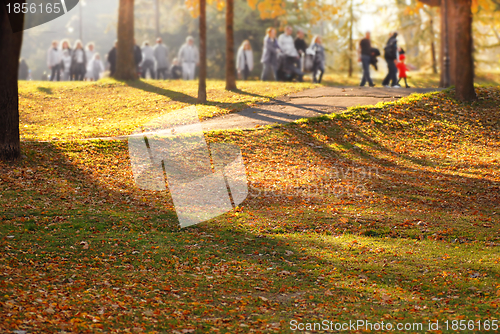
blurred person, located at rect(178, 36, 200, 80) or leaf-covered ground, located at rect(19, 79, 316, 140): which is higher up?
blurred person, located at rect(178, 36, 200, 80)

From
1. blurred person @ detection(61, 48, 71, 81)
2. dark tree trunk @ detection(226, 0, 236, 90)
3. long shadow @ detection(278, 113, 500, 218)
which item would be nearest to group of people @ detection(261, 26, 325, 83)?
dark tree trunk @ detection(226, 0, 236, 90)

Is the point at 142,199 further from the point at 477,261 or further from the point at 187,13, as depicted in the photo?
the point at 187,13

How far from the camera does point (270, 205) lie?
33.1 feet

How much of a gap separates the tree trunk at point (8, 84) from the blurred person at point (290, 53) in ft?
45.1

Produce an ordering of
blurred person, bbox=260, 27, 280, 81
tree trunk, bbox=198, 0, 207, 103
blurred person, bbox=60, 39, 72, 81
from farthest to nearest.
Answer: blurred person, bbox=60, 39, 72, 81 < blurred person, bbox=260, 27, 280, 81 < tree trunk, bbox=198, 0, 207, 103

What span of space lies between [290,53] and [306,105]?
22.1 feet

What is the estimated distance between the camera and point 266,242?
8242 millimetres

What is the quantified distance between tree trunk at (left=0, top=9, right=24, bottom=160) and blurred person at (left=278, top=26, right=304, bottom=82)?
45.1ft

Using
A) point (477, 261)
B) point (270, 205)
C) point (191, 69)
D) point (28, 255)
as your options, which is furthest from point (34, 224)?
point (191, 69)

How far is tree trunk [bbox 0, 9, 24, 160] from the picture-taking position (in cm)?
1060

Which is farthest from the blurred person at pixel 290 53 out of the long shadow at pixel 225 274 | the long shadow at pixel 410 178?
the long shadow at pixel 225 274

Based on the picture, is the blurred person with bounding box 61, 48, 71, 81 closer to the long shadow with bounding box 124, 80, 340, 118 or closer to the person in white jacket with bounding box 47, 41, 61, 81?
the person in white jacket with bounding box 47, 41, 61, 81

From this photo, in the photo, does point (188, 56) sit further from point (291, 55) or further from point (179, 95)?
point (179, 95)

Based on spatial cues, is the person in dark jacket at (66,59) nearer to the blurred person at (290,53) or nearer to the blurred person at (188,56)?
the blurred person at (188,56)
